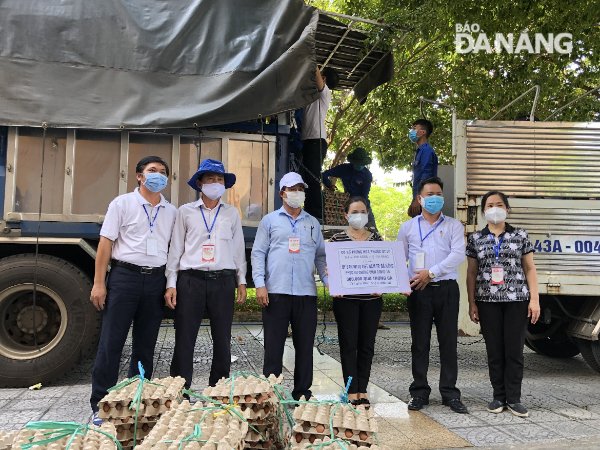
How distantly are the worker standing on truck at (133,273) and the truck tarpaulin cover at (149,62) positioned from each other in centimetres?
89

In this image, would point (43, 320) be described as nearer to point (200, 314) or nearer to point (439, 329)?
point (200, 314)

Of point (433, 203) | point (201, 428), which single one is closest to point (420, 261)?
point (433, 203)

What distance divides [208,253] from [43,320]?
188cm

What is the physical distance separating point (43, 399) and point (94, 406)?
2.83 feet

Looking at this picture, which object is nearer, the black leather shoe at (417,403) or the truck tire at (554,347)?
the black leather shoe at (417,403)

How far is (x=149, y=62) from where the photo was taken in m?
4.78

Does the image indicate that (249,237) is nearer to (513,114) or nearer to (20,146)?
(20,146)

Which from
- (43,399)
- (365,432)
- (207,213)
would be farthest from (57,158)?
(365,432)

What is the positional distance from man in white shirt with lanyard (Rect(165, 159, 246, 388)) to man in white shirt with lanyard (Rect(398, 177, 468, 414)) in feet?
4.79

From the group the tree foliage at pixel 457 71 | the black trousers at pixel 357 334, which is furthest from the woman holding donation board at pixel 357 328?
the tree foliage at pixel 457 71

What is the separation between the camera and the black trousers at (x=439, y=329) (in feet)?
14.2

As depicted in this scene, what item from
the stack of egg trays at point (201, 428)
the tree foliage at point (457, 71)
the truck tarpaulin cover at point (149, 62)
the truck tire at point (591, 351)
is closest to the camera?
the stack of egg trays at point (201, 428)

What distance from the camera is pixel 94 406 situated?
3.81 m

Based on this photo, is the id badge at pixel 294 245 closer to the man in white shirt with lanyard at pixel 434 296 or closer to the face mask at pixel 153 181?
the man in white shirt with lanyard at pixel 434 296
